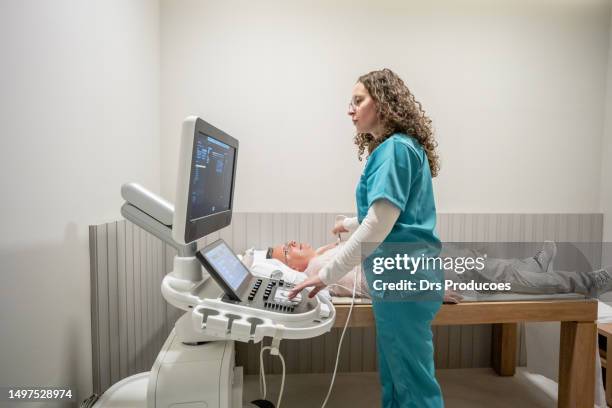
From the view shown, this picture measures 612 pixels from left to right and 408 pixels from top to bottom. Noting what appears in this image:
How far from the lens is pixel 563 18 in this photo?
2.44m

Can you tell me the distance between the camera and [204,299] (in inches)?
37.8

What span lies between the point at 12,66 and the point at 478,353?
2.81 meters

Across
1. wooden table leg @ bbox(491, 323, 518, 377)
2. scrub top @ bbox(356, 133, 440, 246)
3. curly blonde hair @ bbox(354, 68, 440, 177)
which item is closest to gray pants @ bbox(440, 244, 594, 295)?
wooden table leg @ bbox(491, 323, 518, 377)

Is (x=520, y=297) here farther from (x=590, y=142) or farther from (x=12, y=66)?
(x=12, y=66)

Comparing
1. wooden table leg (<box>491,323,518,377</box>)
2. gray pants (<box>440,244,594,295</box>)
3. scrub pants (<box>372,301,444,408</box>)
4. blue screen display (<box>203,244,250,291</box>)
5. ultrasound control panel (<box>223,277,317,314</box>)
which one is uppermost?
blue screen display (<box>203,244,250,291</box>)

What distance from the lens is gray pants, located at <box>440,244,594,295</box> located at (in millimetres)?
1753

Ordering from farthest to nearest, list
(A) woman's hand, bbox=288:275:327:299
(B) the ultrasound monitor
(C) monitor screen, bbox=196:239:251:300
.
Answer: (A) woman's hand, bbox=288:275:327:299
(C) monitor screen, bbox=196:239:251:300
(B) the ultrasound monitor

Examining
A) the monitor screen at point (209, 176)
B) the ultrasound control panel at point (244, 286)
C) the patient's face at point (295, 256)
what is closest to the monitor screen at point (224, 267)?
the ultrasound control panel at point (244, 286)

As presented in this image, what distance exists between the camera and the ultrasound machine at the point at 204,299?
90 cm

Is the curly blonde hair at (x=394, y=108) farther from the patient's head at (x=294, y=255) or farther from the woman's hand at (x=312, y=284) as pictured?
the patient's head at (x=294, y=255)

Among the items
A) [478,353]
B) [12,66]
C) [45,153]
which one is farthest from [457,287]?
[12,66]

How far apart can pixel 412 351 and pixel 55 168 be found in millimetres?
1322

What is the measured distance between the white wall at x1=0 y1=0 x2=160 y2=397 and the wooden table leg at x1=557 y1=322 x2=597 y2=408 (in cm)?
212

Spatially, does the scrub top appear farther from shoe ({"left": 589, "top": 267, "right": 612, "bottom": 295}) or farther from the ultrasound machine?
shoe ({"left": 589, "top": 267, "right": 612, "bottom": 295})
